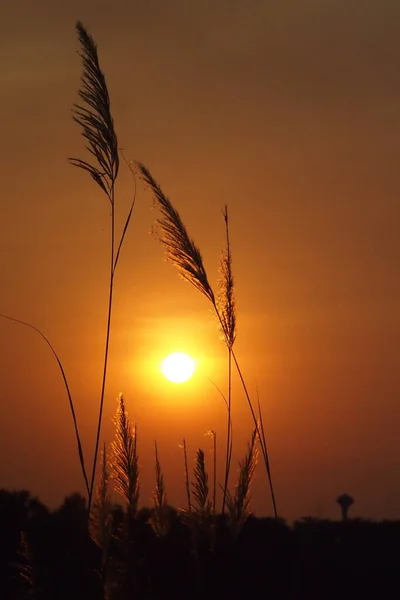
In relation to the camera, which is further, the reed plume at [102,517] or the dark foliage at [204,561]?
the dark foliage at [204,561]

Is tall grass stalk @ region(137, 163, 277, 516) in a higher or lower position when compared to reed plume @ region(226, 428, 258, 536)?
higher

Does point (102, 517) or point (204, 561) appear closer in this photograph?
point (102, 517)

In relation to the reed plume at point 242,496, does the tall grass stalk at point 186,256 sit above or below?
above

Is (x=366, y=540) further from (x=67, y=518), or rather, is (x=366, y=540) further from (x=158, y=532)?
(x=158, y=532)

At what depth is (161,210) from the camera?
3.88 meters

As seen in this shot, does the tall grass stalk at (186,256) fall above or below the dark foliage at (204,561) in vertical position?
above

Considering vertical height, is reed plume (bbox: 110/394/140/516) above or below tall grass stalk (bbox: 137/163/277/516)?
below

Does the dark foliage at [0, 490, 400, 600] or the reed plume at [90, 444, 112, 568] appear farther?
the dark foliage at [0, 490, 400, 600]

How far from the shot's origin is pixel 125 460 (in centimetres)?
351

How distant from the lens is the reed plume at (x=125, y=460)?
351cm

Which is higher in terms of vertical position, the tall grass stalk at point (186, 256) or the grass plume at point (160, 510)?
the tall grass stalk at point (186, 256)

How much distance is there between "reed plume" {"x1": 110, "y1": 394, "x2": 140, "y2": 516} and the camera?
3512 millimetres

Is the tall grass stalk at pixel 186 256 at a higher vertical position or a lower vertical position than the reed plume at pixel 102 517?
higher

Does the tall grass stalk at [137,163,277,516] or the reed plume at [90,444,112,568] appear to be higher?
the tall grass stalk at [137,163,277,516]
